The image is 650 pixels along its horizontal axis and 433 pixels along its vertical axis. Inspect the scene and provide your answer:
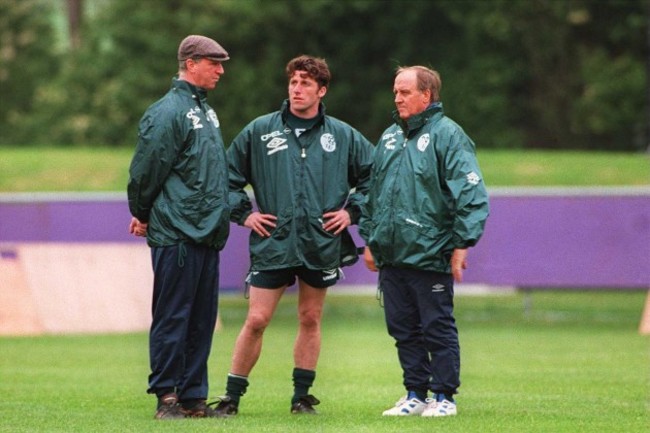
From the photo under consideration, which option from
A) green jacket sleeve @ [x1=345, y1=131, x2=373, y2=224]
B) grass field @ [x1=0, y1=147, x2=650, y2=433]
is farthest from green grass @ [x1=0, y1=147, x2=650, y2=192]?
green jacket sleeve @ [x1=345, y1=131, x2=373, y2=224]

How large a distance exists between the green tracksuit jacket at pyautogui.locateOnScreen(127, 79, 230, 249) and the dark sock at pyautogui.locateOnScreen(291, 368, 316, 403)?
0.92m

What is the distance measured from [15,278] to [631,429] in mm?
9701


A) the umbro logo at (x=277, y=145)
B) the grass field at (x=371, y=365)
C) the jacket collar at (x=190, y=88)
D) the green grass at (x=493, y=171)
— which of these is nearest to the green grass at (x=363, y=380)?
the grass field at (x=371, y=365)

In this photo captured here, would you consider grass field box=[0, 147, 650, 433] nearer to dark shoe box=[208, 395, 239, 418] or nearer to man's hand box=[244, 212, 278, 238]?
dark shoe box=[208, 395, 239, 418]

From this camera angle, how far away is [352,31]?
3994cm

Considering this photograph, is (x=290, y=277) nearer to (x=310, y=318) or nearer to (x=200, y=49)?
(x=310, y=318)

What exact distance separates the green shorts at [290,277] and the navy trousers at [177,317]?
1.07ft

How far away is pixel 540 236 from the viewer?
18875 mm

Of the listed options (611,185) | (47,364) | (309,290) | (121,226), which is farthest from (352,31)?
(309,290)

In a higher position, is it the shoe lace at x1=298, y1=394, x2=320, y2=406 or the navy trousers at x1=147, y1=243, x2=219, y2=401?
the navy trousers at x1=147, y1=243, x2=219, y2=401

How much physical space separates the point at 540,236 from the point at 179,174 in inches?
425

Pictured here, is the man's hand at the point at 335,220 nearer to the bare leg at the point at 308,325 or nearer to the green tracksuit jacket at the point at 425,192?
the green tracksuit jacket at the point at 425,192

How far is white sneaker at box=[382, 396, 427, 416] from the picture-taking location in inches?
351

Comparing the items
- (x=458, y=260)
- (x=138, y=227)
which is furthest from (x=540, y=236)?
(x=138, y=227)
